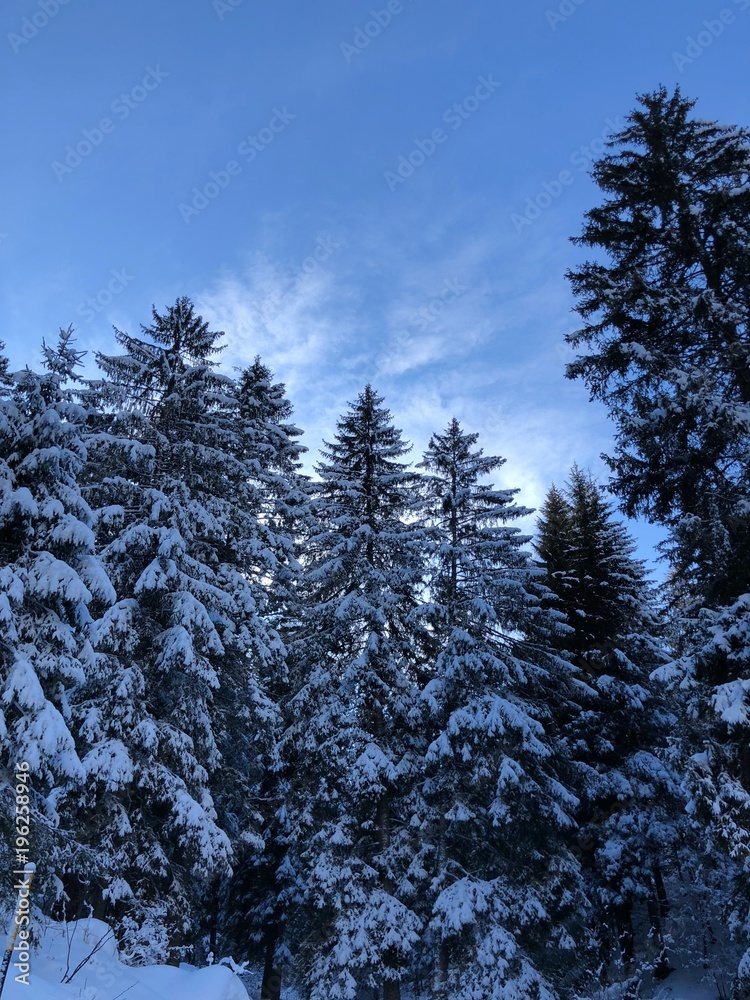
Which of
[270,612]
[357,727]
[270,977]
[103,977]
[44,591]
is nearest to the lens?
[103,977]

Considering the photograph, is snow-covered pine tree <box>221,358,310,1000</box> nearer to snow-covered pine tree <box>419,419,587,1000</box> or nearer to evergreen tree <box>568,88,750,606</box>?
snow-covered pine tree <box>419,419,587,1000</box>

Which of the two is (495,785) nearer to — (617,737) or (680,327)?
(617,737)

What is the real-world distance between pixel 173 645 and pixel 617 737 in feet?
43.1

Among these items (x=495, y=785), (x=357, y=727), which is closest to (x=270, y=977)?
(x=357, y=727)

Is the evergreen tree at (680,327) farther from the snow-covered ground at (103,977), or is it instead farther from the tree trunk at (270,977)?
the tree trunk at (270,977)

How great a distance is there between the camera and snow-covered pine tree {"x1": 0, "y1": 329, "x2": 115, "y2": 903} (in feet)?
27.7

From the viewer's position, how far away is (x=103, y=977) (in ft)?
23.4

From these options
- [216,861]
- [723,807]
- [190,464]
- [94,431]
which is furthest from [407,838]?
[94,431]

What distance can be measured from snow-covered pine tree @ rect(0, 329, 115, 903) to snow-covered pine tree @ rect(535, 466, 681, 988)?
1212cm

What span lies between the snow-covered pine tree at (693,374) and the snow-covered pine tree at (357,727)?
266 inches

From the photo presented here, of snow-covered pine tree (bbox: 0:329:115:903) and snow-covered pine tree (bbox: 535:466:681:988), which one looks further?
snow-covered pine tree (bbox: 535:466:681:988)

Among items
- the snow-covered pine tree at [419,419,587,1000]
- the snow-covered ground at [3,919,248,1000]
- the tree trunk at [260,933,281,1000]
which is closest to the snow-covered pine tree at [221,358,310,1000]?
the tree trunk at [260,933,281,1000]

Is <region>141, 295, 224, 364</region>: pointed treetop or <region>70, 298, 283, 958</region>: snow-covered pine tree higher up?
<region>141, 295, 224, 364</region>: pointed treetop

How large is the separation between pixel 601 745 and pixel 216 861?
423 inches
